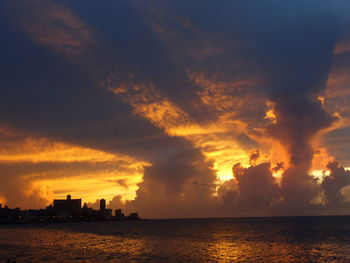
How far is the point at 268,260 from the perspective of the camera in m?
80.2

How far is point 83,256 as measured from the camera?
88.2 m

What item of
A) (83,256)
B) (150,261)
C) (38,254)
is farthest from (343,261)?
(38,254)

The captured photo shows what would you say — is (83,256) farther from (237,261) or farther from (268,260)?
(268,260)

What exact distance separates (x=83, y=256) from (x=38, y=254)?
14012 mm

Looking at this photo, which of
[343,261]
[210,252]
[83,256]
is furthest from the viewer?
[210,252]

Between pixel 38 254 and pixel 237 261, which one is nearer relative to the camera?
pixel 237 261

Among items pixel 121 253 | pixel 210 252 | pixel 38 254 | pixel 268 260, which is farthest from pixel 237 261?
pixel 38 254

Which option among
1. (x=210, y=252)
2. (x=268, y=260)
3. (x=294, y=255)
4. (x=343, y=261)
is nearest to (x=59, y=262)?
(x=210, y=252)

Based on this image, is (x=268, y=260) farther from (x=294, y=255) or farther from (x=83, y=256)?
(x=83, y=256)

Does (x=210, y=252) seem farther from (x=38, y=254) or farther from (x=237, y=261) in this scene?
(x=38, y=254)

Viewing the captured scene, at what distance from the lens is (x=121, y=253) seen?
3748 inches

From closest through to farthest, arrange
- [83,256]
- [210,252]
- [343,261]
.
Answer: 1. [343,261]
2. [83,256]
3. [210,252]

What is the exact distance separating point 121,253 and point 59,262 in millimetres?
20138

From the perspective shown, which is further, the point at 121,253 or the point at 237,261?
the point at 121,253
